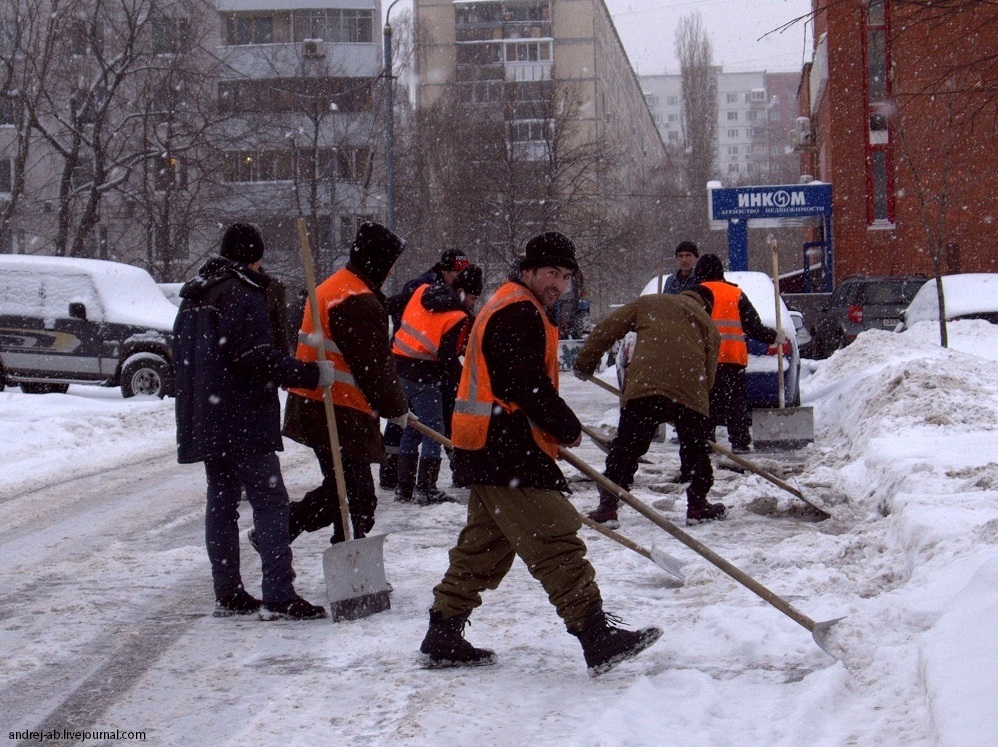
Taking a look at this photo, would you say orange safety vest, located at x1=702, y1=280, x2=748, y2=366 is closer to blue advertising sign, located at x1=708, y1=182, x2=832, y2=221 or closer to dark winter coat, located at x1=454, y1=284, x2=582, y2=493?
dark winter coat, located at x1=454, y1=284, x2=582, y2=493

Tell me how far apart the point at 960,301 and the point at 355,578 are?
16.4m

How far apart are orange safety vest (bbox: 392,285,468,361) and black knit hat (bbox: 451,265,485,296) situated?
249mm

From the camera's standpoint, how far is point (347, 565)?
17.3 feet

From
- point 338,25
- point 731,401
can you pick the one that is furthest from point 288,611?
point 338,25

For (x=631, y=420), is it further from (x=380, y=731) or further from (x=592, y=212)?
(x=592, y=212)

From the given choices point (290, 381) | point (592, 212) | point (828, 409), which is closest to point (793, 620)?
point (290, 381)

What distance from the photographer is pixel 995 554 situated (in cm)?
456

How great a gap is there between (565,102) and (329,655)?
37612 mm

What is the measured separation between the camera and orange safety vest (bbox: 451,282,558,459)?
4.42 metres

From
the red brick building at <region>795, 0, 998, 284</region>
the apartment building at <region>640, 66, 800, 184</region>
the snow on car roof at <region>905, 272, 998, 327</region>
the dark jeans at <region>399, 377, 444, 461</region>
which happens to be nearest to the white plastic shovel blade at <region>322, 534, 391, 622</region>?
the dark jeans at <region>399, 377, 444, 461</region>

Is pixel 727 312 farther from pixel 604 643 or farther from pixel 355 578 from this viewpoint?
pixel 604 643

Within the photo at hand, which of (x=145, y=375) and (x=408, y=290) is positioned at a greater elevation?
(x=408, y=290)

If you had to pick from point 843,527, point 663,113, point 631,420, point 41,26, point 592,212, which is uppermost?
point 663,113

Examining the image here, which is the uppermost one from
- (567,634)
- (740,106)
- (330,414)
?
(740,106)
